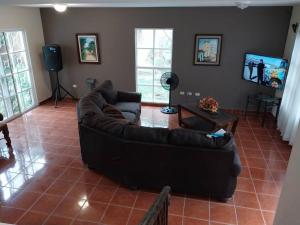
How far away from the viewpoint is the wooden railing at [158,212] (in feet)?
4.36

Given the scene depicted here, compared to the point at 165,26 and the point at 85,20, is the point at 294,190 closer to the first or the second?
the point at 165,26

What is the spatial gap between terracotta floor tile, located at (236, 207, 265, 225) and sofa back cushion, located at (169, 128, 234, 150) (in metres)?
0.84

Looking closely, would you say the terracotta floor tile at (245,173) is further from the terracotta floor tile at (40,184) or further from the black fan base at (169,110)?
the terracotta floor tile at (40,184)

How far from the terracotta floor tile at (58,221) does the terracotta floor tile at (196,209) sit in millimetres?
1397

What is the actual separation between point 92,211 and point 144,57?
4.29m

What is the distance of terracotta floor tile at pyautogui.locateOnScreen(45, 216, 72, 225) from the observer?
2.75 metres

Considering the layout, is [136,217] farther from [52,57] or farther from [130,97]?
[52,57]

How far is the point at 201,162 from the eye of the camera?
9.57 feet

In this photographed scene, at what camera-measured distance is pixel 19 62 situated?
581cm

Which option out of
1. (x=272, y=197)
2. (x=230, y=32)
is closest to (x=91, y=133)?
(x=272, y=197)

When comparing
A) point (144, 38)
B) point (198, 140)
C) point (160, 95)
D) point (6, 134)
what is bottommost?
point (6, 134)

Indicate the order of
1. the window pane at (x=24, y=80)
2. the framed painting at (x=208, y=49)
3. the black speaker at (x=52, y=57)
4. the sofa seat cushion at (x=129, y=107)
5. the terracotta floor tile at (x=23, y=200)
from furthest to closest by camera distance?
the black speaker at (x=52, y=57)
the window pane at (x=24, y=80)
the framed painting at (x=208, y=49)
the sofa seat cushion at (x=129, y=107)
the terracotta floor tile at (x=23, y=200)

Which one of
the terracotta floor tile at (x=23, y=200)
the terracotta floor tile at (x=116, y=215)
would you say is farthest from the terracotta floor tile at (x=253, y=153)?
the terracotta floor tile at (x=23, y=200)

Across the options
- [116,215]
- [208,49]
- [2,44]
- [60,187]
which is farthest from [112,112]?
[2,44]
